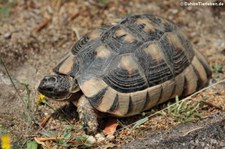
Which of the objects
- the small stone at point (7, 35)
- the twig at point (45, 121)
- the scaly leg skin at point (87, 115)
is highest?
the small stone at point (7, 35)

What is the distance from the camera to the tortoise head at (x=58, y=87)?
3975 millimetres

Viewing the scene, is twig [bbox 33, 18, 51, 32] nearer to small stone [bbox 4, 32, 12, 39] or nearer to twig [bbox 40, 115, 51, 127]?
small stone [bbox 4, 32, 12, 39]

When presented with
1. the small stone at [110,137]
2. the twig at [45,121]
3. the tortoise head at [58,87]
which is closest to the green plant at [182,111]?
the small stone at [110,137]

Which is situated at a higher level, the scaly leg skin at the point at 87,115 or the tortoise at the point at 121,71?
the tortoise at the point at 121,71

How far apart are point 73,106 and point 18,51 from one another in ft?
3.74

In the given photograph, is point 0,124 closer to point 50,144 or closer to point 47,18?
point 50,144

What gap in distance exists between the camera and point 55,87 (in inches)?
157

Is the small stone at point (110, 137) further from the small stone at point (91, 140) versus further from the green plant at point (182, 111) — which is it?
the green plant at point (182, 111)

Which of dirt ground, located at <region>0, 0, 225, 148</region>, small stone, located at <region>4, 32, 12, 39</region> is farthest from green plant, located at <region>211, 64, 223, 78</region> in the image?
small stone, located at <region>4, 32, 12, 39</region>

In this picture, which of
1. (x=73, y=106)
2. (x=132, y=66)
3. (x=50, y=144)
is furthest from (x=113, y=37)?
(x=50, y=144)

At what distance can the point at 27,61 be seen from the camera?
5027 mm

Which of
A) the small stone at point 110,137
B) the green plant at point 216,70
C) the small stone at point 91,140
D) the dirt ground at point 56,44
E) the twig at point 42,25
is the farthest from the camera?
the twig at point 42,25

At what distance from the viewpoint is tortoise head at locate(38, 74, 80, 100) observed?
3975 millimetres

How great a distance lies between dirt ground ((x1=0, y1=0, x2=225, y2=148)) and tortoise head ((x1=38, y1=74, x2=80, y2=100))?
0.80ft
